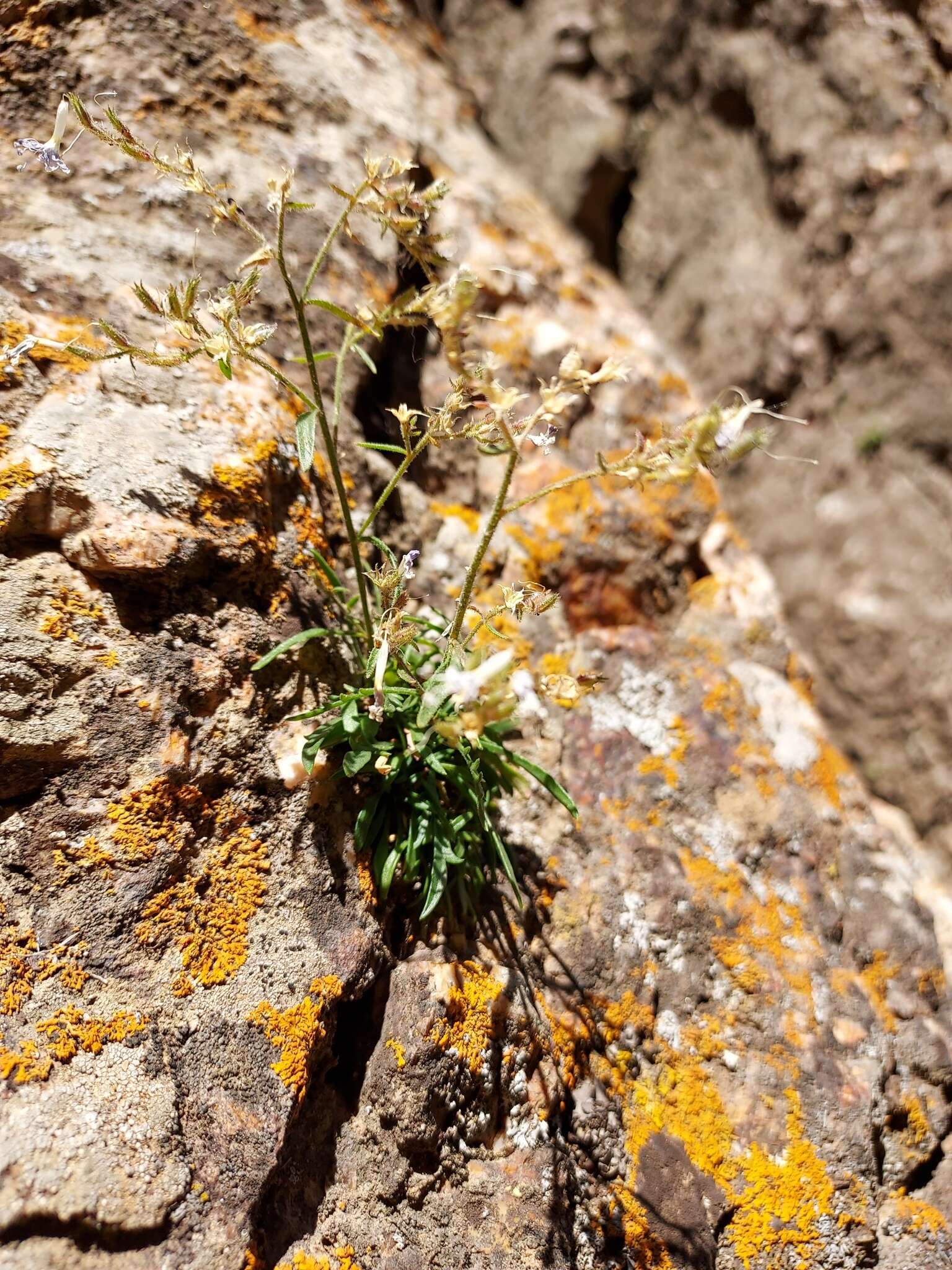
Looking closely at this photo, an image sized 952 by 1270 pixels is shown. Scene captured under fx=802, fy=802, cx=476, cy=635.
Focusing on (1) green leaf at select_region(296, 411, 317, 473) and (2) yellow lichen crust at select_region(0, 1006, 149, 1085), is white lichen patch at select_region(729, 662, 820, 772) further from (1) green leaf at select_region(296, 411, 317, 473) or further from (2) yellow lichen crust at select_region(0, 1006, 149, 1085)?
(2) yellow lichen crust at select_region(0, 1006, 149, 1085)

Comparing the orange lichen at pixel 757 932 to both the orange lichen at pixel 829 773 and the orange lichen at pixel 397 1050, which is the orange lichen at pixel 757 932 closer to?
the orange lichen at pixel 829 773

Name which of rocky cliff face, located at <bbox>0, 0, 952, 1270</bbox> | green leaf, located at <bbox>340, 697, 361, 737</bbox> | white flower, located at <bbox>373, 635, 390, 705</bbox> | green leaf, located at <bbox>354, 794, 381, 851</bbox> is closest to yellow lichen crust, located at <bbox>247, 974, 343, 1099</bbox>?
rocky cliff face, located at <bbox>0, 0, 952, 1270</bbox>

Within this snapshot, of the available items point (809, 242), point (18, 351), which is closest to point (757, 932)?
point (18, 351)

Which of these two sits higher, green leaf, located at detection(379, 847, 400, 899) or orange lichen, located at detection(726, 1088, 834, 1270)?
green leaf, located at detection(379, 847, 400, 899)

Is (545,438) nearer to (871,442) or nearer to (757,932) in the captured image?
(757,932)

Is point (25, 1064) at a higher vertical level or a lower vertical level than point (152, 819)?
lower

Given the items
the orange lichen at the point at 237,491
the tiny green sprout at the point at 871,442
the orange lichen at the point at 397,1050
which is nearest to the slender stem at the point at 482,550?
the orange lichen at the point at 237,491
